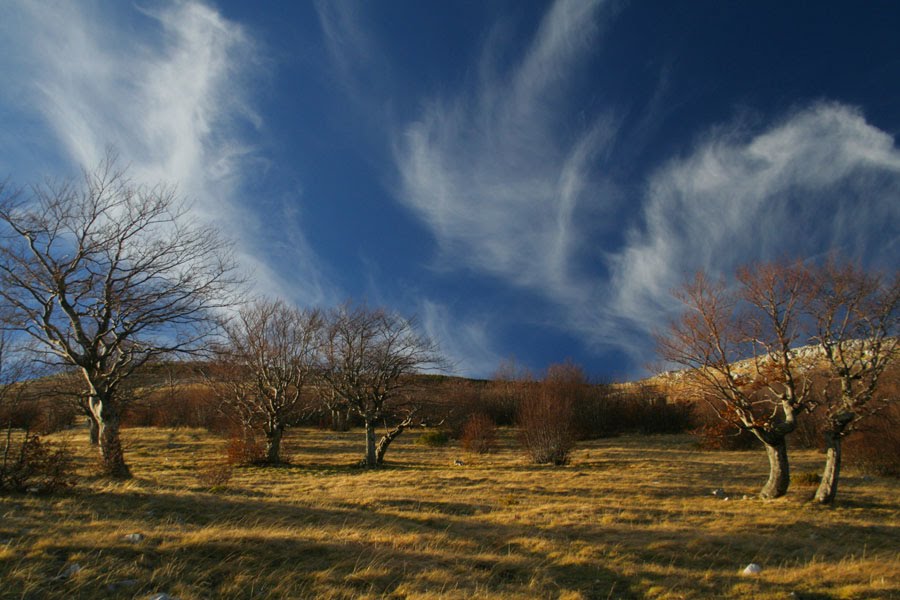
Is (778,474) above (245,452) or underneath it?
above

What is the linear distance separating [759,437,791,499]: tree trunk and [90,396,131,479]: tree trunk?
21435 millimetres

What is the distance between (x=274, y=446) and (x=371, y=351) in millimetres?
7507

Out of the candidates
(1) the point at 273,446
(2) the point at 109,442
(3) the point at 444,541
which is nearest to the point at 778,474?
(3) the point at 444,541

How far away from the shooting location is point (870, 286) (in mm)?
14852

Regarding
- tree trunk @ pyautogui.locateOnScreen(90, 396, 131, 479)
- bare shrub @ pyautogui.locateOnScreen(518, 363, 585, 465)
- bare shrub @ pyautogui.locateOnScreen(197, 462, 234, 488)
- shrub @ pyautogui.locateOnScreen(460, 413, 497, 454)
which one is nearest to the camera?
bare shrub @ pyautogui.locateOnScreen(197, 462, 234, 488)

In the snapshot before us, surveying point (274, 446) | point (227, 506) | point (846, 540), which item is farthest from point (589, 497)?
point (274, 446)

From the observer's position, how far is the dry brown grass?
609cm

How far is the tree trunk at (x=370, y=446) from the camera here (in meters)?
26.1

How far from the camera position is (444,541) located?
9125 mm

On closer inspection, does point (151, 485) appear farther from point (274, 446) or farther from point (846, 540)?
point (846, 540)

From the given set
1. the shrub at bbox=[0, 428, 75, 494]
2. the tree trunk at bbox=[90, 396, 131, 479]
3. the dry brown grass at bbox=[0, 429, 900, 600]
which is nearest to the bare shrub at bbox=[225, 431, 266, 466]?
the dry brown grass at bbox=[0, 429, 900, 600]

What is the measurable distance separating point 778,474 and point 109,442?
74.0 ft

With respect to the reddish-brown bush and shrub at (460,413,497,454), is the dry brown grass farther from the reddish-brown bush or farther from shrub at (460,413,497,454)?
the reddish-brown bush

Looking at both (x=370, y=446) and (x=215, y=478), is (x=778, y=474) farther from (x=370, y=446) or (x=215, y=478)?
(x=370, y=446)
